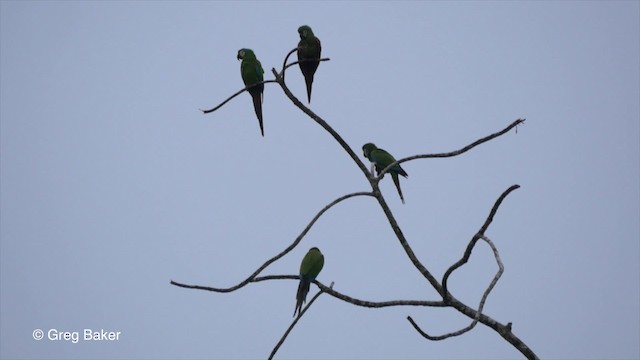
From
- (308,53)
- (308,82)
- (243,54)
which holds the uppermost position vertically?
(243,54)

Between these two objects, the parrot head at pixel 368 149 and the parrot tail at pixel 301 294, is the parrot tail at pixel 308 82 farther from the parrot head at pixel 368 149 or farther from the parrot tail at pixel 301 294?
the parrot head at pixel 368 149

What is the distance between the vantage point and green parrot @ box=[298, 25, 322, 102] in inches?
233

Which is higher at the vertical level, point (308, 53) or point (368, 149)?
point (368, 149)

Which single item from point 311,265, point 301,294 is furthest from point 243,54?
point 301,294

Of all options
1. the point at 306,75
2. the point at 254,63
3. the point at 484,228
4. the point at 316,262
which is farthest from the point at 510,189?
the point at 254,63

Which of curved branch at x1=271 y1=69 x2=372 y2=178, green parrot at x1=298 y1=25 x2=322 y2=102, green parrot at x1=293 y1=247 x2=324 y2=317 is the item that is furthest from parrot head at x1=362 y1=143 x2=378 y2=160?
curved branch at x1=271 y1=69 x2=372 y2=178

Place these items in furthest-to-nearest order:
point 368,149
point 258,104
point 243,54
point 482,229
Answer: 1. point 368,149
2. point 243,54
3. point 258,104
4. point 482,229

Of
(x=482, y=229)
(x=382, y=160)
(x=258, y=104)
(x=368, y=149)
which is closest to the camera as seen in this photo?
(x=482, y=229)

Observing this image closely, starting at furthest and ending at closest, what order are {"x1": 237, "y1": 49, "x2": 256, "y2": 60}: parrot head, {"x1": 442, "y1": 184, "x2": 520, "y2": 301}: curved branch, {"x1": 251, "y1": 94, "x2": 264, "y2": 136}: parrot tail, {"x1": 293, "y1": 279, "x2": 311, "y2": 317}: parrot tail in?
1. {"x1": 237, "y1": 49, "x2": 256, "y2": 60}: parrot head
2. {"x1": 251, "y1": 94, "x2": 264, "y2": 136}: parrot tail
3. {"x1": 293, "y1": 279, "x2": 311, "y2": 317}: parrot tail
4. {"x1": 442, "y1": 184, "x2": 520, "y2": 301}: curved branch

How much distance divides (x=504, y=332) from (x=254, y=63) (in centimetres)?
466

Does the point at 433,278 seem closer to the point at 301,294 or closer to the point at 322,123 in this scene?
the point at 322,123

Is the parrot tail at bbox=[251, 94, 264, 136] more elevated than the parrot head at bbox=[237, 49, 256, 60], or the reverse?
the parrot head at bbox=[237, 49, 256, 60]

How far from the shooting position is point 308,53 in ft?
19.5

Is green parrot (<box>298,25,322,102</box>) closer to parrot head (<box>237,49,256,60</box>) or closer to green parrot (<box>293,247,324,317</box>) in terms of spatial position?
parrot head (<box>237,49,256,60</box>)
